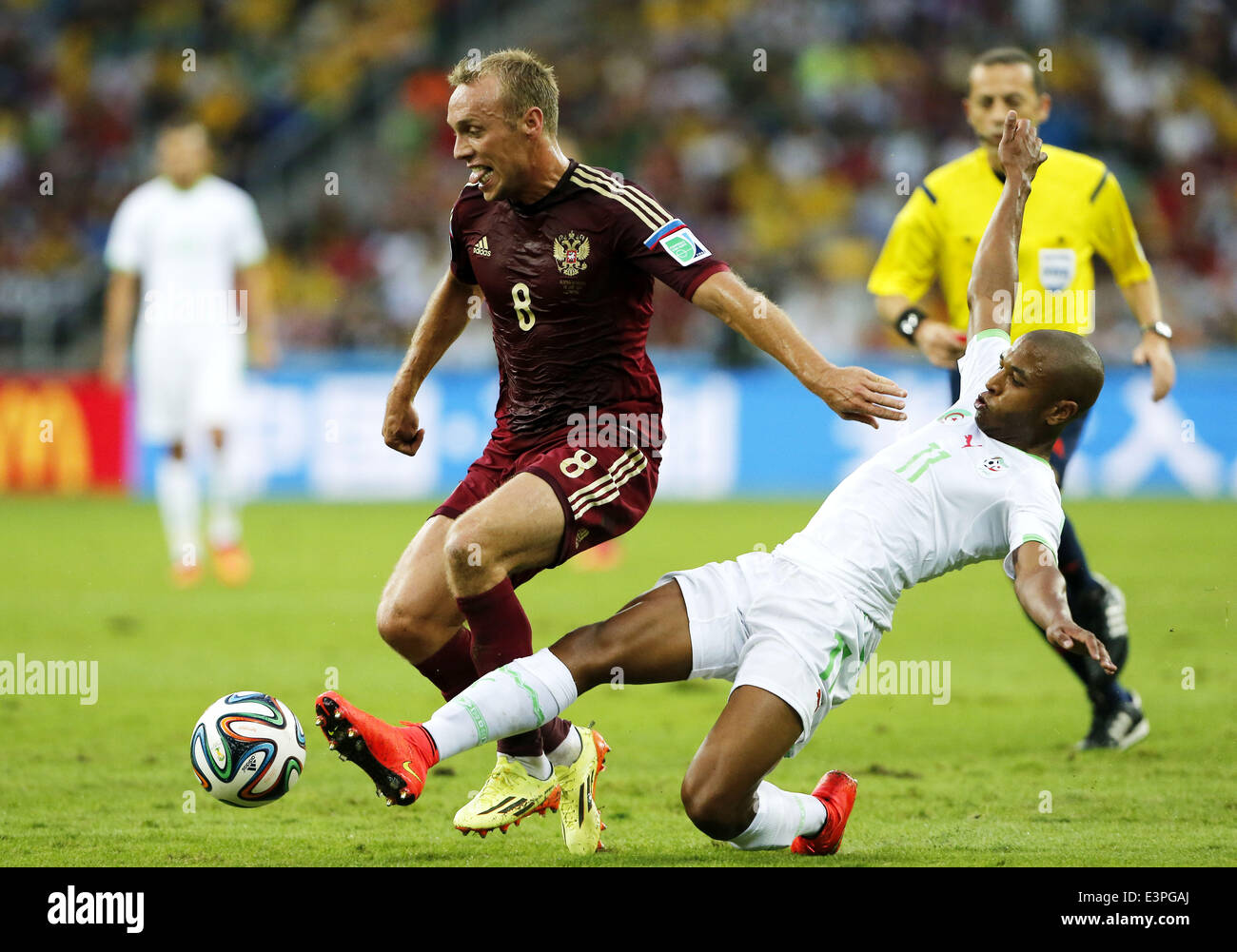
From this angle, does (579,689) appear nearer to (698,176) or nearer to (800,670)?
(800,670)

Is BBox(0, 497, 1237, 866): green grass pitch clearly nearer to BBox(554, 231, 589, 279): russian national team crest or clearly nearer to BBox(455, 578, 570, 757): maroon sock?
BBox(455, 578, 570, 757): maroon sock

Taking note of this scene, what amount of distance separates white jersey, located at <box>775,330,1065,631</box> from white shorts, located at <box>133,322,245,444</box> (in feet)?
23.4

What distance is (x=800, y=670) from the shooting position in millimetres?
4391

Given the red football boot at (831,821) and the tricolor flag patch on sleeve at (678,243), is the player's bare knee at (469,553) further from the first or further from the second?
the red football boot at (831,821)

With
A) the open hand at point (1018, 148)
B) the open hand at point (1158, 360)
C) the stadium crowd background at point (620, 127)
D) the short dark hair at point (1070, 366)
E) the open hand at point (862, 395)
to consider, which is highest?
the stadium crowd background at point (620, 127)

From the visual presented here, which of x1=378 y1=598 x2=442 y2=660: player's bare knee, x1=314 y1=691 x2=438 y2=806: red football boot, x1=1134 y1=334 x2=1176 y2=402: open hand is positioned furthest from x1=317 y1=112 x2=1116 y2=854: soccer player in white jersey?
x1=1134 y1=334 x2=1176 y2=402: open hand

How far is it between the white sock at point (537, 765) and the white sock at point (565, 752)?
0.03 m

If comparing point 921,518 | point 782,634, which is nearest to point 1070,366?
point 921,518

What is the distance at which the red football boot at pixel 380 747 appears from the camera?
3795 mm

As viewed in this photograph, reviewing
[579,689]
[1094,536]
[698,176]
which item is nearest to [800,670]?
[579,689]

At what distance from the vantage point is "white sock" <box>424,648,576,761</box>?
416 centimetres

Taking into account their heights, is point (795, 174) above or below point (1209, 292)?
above

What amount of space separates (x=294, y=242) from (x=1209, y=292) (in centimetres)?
1104

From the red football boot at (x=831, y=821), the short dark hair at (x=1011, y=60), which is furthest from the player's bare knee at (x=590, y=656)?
the short dark hair at (x=1011, y=60)
